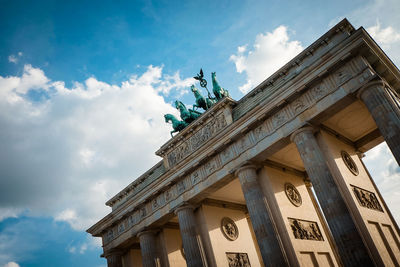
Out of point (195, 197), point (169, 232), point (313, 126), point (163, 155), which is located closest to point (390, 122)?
point (313, 126)

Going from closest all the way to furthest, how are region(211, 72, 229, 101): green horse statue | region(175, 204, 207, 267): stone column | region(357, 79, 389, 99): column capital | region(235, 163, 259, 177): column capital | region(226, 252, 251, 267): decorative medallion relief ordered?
region(357, 79, 389, 99): column capital
region(235, 163, 259, 177): column capital
region(175, 204, 207, 267): stone column
region(226, 252, 251, 267): decorative medallion relief
region(211, 72, 229, 101): green horse statue

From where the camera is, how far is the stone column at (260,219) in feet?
46.7

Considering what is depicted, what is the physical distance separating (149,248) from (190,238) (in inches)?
161

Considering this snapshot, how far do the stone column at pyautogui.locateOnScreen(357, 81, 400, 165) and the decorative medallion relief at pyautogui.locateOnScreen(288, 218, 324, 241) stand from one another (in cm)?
610

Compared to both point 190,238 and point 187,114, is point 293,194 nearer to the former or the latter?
point 190,238

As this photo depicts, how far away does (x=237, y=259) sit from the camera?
19250 millimetres

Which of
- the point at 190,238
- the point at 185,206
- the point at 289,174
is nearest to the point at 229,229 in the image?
the point at 190,238

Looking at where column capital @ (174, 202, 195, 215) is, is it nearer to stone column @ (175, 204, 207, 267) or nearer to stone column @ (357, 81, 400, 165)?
stone column @ (175, 204, 207, 267)

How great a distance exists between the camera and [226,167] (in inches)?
687

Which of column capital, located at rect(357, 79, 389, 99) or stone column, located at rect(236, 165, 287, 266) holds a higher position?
column capital, located at rect(357, 79, 389, 99)

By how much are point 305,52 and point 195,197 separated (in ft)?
32.8

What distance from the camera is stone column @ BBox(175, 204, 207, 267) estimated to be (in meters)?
A: 17.6

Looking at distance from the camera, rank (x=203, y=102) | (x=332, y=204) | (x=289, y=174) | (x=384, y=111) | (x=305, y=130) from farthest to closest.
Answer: (x=203, y=102) < (x=289, y=174) < (x=305, y=130) < (x=332, y=204) < (x=384, y=111)

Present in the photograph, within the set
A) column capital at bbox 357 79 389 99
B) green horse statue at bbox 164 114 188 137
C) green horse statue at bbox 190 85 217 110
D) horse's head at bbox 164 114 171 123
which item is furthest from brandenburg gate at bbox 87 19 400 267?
horse's head at bbox 164 114 171 123
